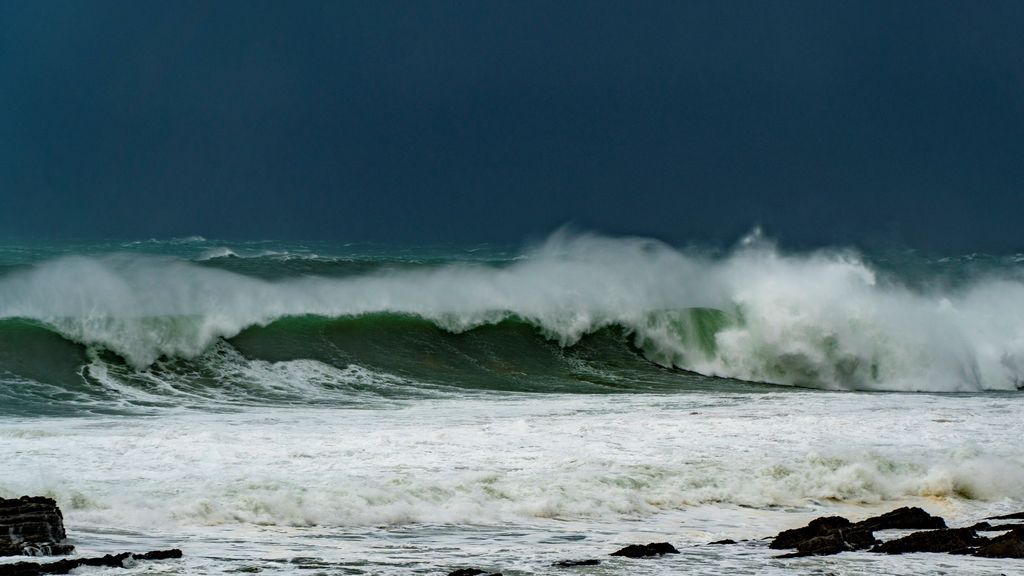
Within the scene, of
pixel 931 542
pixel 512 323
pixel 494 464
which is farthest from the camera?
pixel 512 323

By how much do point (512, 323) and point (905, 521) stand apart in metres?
15.4

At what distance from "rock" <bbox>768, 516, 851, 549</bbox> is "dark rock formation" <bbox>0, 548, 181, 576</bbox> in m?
4.17

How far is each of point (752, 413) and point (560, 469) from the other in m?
4.39

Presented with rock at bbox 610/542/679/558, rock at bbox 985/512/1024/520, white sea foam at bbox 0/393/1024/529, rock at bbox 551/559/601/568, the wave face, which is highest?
the wave face

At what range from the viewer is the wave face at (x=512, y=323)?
20016 mm

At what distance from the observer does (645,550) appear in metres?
8.63

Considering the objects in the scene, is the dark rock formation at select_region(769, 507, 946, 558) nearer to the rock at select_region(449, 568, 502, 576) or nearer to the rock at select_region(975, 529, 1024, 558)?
the rock at select_region(975, 529, 1024, 558)

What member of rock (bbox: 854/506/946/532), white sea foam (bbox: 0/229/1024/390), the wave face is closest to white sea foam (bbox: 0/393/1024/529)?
rock (bbox: 854/506/946/532)

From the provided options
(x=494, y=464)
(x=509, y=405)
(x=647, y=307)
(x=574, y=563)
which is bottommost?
(x=574, y=563)

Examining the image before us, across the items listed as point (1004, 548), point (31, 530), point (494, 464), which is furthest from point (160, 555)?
point (1004, 548)

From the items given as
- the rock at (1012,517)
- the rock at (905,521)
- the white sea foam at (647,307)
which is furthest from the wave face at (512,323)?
the rock at (905,521)

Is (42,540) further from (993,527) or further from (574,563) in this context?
(993,527)

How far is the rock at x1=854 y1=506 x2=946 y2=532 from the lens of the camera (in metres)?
9.65

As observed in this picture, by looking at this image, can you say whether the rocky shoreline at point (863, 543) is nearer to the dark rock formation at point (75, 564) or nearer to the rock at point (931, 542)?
the rock at point (931, 542)
